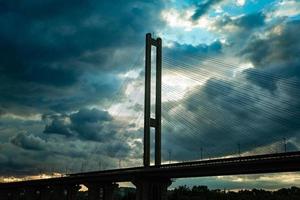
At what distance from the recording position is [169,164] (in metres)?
72.2

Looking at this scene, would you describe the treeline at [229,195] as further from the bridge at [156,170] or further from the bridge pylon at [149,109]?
the bridge pylon at [149,109]

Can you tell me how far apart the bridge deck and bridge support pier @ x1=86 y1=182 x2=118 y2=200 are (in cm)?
Result: 349

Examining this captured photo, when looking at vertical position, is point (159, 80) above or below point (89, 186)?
above

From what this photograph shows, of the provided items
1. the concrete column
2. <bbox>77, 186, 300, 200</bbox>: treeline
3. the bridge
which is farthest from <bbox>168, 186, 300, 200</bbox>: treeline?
the bridge

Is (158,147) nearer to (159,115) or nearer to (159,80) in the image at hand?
(159,115)

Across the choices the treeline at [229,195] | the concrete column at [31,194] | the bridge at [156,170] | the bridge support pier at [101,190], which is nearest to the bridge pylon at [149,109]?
the bridge at [156,170]

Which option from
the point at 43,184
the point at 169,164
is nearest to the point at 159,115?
the point at 169,164

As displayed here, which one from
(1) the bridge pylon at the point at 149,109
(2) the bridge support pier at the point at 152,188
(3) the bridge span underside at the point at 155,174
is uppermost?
(1) the bridge pylon at the point at 149,109

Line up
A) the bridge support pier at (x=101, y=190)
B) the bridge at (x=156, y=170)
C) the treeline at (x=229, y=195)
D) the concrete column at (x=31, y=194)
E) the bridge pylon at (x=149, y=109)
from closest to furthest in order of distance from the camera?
the bridge at (x=156, y=170) → the bridge pylon at (x=149, y=109) → the bridge support pier at (x=101, y=190) → the concrete column at (x=31, y=194) → the treeline at (x=229, y=195)

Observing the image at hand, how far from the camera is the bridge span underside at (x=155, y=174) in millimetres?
55594

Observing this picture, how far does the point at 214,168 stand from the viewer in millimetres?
63875

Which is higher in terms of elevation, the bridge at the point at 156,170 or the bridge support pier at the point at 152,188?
the bridge at the point at 156,170

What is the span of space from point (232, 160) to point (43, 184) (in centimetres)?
8342

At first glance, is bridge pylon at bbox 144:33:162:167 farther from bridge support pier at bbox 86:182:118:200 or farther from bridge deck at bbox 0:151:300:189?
bridge support pier at bbox 86:182:118:200
